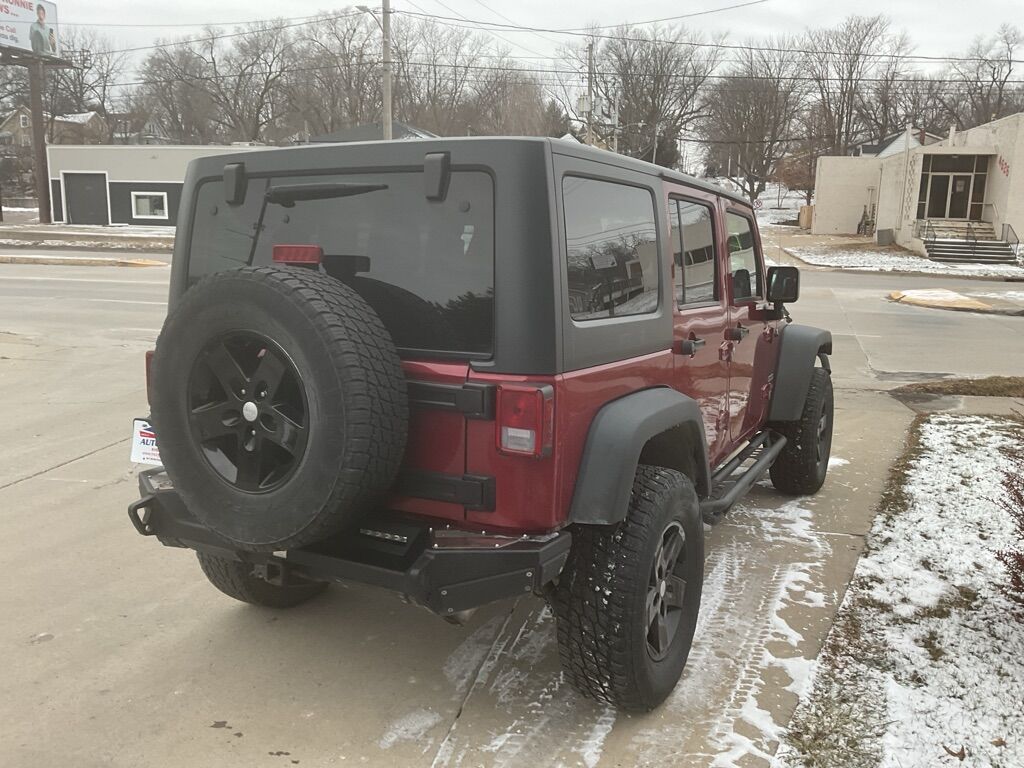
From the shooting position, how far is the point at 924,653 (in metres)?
3.39

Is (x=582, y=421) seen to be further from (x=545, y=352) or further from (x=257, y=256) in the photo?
(x=257, y=256)

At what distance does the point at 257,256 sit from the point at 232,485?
3.04 ft

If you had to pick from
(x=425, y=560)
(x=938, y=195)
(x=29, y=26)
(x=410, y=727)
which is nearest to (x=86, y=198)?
(x=29, y=26)

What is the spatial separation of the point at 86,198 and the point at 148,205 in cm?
355

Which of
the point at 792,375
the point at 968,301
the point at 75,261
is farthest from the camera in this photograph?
the point at 75,261

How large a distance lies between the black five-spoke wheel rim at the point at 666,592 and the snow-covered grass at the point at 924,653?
0.52 m

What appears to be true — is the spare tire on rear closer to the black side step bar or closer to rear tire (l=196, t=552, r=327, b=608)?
rear tire (l=196, t=552, r=327, b=608)

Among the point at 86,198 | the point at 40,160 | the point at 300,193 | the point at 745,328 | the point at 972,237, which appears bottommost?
the point at 745,328

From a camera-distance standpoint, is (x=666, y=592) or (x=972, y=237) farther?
(x=972, y=237)

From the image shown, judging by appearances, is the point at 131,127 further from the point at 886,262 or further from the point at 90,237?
the point at 886,262

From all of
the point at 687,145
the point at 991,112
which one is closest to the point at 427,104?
the point at 687,145

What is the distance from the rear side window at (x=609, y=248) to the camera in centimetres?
272

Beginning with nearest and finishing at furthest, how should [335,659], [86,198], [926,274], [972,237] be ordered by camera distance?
[335,659]
[926,274]
[972,237]
[86,198]

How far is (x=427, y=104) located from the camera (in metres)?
63.2
